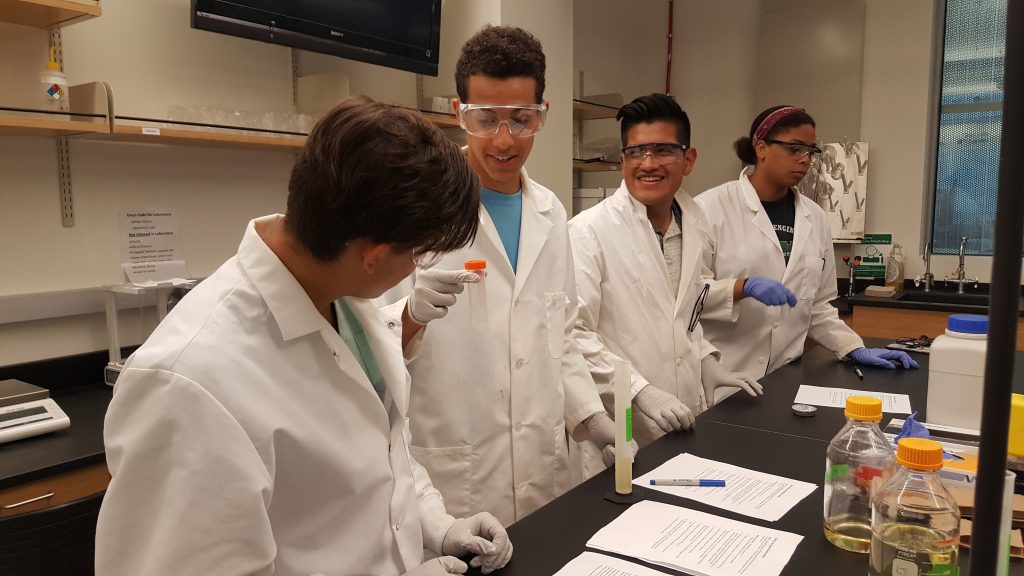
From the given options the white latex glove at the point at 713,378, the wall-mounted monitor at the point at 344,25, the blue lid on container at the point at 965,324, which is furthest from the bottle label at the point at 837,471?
the wall-mounted monitor at the point at 344,25

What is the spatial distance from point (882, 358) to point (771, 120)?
99cm

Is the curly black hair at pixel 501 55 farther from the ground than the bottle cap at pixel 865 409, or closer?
farther from the ground

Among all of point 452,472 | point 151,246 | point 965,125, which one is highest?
point 965,125

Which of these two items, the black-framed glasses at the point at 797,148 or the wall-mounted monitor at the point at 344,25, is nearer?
the wall-mounted monitor at the point at 344,25

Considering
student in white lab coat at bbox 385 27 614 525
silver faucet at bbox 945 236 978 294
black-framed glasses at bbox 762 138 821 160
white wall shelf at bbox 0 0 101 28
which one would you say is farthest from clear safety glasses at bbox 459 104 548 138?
silver faucet at bbox 945 236 978 294

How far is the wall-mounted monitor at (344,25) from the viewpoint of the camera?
88.0 inches

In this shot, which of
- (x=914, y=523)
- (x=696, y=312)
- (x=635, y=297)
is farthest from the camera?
(x=696, y=312)

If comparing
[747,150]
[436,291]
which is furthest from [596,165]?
[436,291]

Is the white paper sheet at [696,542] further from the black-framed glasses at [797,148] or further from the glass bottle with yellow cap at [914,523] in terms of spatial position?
the black-framed glasses at [797,148]

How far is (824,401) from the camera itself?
1.97 metres

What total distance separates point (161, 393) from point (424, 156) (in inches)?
16.0

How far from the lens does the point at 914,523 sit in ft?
3.04

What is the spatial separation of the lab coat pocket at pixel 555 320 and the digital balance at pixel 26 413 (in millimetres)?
1290

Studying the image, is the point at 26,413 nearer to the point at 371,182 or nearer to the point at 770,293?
the point at 371,182
